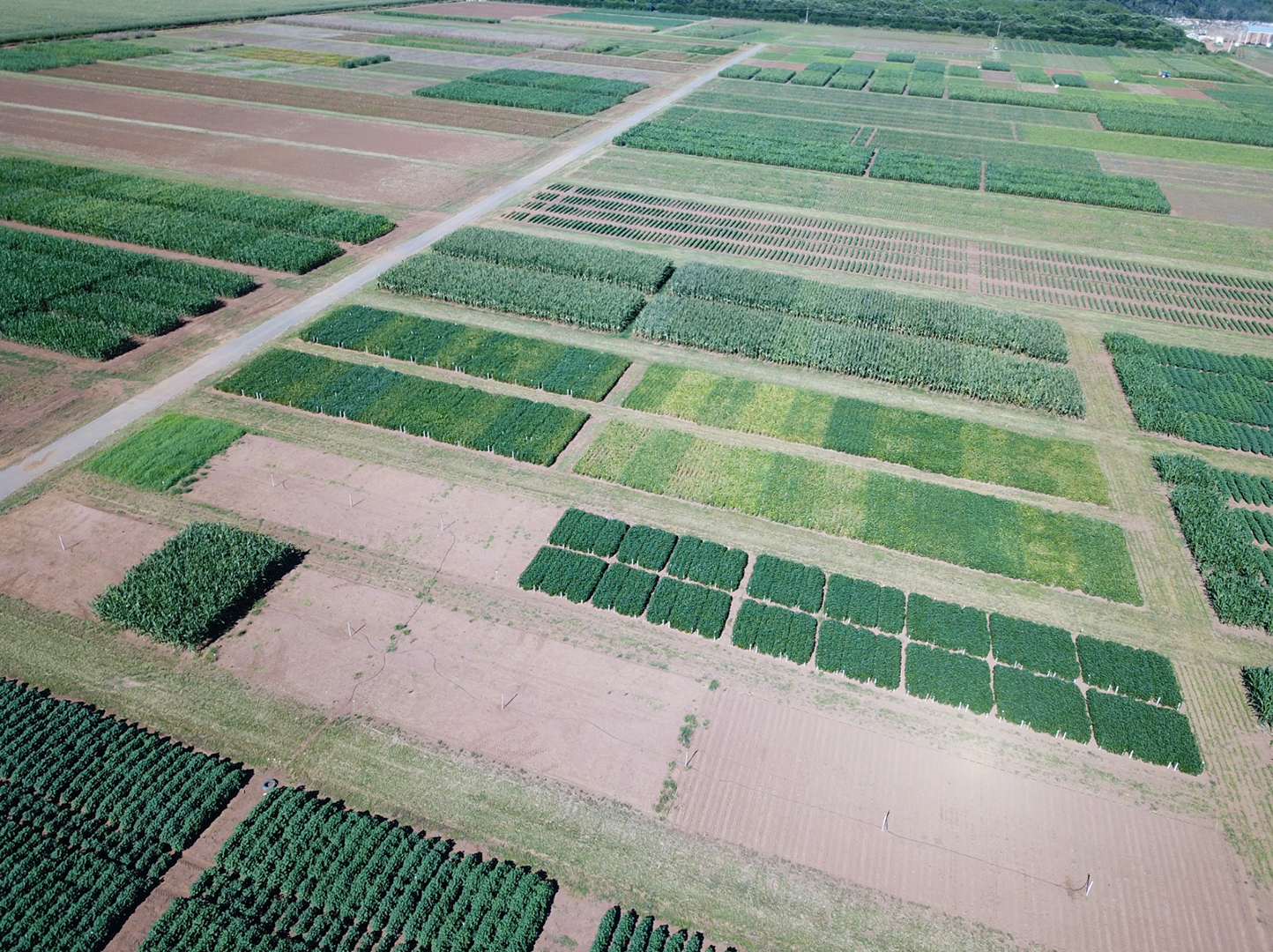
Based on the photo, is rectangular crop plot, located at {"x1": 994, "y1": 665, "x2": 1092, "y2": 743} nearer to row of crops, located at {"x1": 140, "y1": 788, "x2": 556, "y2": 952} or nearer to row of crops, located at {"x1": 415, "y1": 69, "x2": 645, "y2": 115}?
row of crops, located at {"x1": 140, "y1": 788, "x2": 556, "y2": 952}

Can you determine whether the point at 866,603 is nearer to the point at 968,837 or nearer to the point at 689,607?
the point at 689,607

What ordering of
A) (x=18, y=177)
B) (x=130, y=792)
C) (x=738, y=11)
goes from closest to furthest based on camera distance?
(x=130, y=792) → (x=18, y=177) → (x=738, y=11)

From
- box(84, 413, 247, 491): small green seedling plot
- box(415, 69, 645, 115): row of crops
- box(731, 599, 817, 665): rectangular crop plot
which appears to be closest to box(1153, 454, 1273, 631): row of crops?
box(731, 599, 817, 665): rectangular crop plot

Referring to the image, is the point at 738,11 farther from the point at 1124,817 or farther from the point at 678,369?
the point at 1124,817

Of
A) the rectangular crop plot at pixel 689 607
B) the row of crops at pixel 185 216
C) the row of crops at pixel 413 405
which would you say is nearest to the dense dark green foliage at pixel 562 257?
the row of crops at pixel 185 216

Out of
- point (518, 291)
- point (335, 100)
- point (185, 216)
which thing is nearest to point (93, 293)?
point (185, 216)

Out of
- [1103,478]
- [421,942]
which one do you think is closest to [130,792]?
[421,942]

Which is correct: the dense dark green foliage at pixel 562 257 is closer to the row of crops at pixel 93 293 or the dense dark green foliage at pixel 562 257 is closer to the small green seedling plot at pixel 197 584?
the row of crops at pixel 93 293
